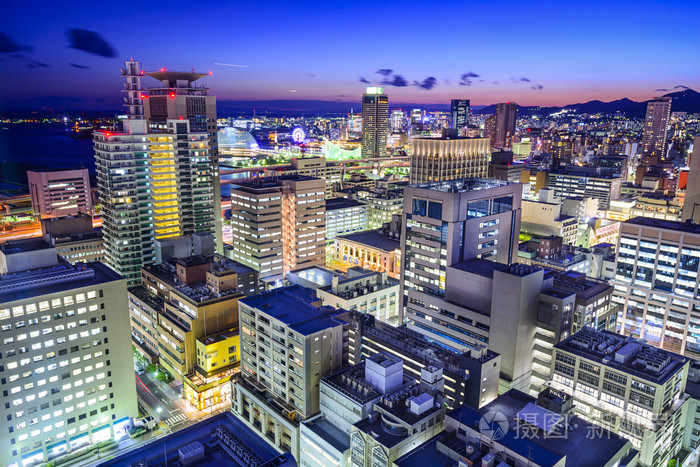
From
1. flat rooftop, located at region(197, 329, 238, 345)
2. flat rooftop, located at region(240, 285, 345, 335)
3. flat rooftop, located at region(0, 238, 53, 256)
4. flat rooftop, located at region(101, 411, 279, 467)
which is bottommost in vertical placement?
flat rooftop, located at region(197, 329, 238, 345)

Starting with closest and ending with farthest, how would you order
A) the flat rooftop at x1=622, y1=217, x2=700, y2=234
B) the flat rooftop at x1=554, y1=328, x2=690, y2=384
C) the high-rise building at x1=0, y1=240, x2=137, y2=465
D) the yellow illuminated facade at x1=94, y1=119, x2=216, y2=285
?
1. the flat rooftop at x1=554, y1=328, x2=690, y2=384
2. the high-rise building at x1=0, y1=240, x2=137, y2=465
3. the flat rooftop at x1=622, y1=217, x2=700, y2=234
4. the yellow illuminated facade at x1=94, y1=119, x2=216, y2=285

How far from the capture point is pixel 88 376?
49.5 metres

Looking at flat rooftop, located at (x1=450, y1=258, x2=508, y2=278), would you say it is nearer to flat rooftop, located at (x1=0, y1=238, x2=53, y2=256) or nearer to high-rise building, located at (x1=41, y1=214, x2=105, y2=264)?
flat rooftop, located at (x1=0, y1=238, x2=53, y2=256)

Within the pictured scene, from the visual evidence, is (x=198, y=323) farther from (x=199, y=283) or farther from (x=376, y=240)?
(x=376, y=240)

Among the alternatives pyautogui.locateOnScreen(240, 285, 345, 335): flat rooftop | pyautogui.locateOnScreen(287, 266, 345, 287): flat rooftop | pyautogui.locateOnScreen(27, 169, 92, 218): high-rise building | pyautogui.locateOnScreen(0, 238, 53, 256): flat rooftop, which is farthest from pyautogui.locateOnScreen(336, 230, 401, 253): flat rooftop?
pyautogui.locateOnScreen(27, 169, 92, 218): high-rise building

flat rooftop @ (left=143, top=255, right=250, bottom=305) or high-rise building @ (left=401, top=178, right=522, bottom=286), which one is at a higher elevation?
high-rise building @ (left=401, top=178, right=522, bottom=286)

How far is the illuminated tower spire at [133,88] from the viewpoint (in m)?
97.1

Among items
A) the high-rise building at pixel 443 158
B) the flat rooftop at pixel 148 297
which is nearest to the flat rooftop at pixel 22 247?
the flat rooftop at pixel 148 297

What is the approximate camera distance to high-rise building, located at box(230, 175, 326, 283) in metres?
93.2

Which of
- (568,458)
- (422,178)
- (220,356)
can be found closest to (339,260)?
(422,178)

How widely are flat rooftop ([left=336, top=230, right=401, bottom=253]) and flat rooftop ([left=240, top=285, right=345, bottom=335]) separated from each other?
49.9m

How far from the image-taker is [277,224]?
312 feet

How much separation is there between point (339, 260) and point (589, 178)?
85554mm

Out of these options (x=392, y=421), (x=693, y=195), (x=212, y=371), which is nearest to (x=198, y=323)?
(x=212, y=371)
